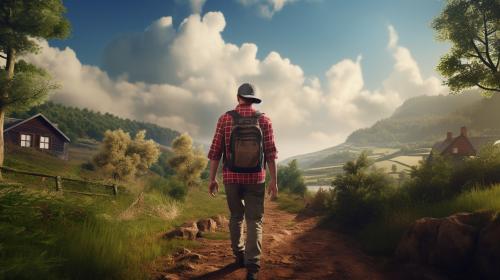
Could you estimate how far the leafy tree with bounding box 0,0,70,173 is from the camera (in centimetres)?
1573

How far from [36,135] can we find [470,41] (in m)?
52.7

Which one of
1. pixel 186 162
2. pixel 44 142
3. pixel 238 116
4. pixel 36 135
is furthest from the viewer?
pixel 44 142

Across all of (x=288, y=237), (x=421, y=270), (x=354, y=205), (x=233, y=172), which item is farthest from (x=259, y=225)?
(x=354, y=205)

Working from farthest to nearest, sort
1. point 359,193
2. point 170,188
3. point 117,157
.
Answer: point 117,157 → point 170,188 → point 359,193

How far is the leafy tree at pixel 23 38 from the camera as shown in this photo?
1573 centimetres

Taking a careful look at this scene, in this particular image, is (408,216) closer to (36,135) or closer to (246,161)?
(246,161)

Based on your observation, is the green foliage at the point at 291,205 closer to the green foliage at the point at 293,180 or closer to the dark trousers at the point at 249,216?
the green foliage at the point at 293,180

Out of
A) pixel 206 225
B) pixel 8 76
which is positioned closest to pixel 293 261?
pixel 206 225

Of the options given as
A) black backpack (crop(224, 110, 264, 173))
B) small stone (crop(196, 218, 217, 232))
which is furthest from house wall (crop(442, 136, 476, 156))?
black backpack (crop(224, 110, 264, 173))

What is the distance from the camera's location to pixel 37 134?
46.2 meters

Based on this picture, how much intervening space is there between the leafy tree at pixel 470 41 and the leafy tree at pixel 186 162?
24.6 meters

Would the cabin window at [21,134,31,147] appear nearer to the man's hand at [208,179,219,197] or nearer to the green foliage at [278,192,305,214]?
the green foliage at [278,192,305,214]

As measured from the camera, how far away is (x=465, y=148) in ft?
181

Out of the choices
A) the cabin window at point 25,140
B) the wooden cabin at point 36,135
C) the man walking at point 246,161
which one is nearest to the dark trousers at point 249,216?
the man walking at point 246,161
